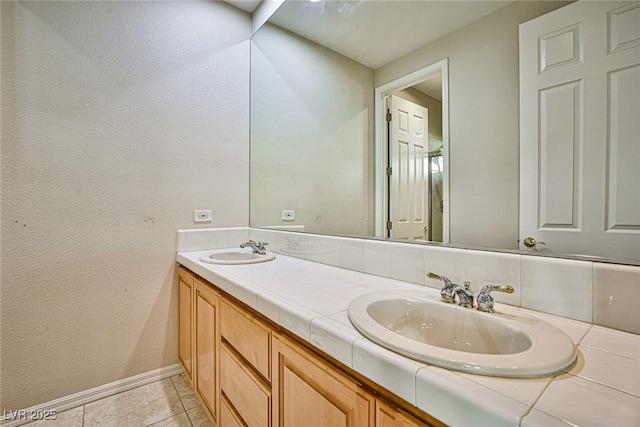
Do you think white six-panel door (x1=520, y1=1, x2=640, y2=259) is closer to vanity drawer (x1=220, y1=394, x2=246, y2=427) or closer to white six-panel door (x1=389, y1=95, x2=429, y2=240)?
white six-panel door (x1=389, y1=95, x2=429, y2=240)

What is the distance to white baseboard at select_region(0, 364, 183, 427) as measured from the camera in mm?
1394

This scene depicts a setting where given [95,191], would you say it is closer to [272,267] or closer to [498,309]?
[272,267]

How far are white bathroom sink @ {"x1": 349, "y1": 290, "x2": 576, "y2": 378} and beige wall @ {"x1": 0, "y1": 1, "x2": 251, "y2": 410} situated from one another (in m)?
1.51

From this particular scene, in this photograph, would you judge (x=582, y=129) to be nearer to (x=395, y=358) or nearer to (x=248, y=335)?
(x=395, y=358)

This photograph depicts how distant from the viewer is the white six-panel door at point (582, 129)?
0.68 metres

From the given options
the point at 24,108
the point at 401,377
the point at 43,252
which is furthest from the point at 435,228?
the point at 24,108

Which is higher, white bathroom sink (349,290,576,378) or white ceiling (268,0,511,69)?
white ceiling (268,0,511,69)

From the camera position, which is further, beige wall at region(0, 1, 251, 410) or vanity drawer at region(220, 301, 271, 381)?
beige wall at region(0, 1, 251, 410)

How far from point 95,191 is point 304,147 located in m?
1.23

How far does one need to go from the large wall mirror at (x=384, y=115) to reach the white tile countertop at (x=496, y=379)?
10.2 inches

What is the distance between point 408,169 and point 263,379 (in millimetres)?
964

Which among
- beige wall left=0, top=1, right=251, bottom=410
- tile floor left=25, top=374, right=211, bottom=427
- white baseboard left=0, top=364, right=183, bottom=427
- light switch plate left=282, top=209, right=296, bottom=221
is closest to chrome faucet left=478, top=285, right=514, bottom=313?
light switch plate left=282, top=209, right=296, bottom=221

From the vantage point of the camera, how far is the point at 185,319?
167 cm

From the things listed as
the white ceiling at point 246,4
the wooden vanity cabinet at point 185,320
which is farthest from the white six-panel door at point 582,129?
the white ceiling at point 246,4
